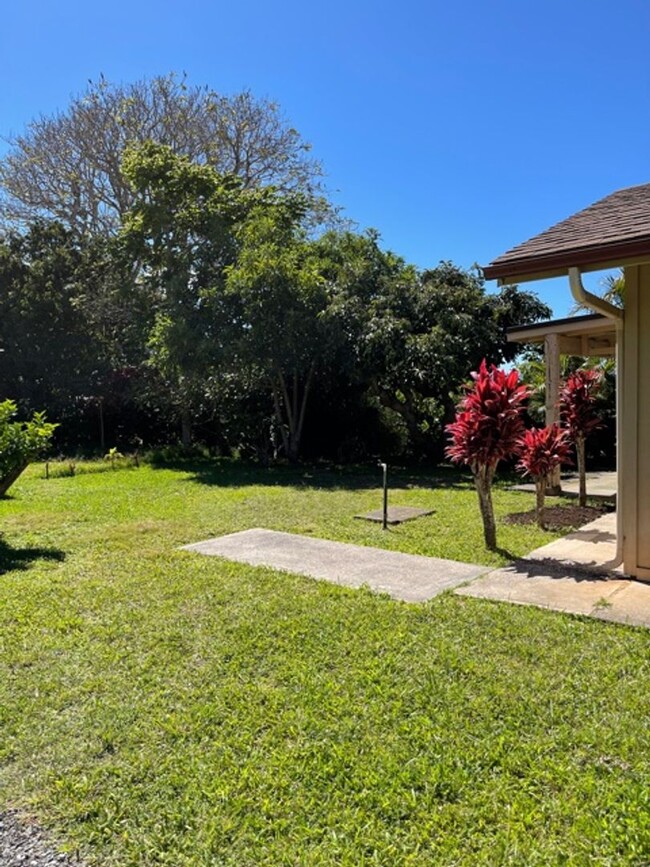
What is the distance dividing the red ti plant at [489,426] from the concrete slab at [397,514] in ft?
6.33

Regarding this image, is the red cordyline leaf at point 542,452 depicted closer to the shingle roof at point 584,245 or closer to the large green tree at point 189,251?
the shingle roof at point 584,245

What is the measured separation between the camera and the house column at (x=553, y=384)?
1022 cm

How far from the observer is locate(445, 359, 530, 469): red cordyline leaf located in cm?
621

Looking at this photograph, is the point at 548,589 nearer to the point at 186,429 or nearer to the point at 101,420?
the point at 186,429

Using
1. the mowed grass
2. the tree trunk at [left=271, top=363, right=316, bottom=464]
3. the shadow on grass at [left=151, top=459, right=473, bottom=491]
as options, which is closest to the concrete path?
the mowed grass

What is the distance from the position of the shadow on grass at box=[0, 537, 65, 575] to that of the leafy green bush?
0.90m

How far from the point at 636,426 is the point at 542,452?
7.62 ft

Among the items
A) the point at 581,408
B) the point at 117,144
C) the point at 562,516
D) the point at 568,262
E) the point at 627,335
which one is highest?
the point at 117,144

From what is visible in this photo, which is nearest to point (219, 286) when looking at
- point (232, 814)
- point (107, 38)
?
point (107, 38)

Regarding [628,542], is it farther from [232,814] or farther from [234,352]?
[234,352]

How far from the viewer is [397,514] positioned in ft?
28.3

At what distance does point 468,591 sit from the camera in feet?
16.4

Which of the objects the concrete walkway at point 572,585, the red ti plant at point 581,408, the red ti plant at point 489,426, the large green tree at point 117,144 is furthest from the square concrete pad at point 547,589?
the large green tree at point 117,144

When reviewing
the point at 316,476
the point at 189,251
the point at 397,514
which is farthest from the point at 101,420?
the point at 397,514
